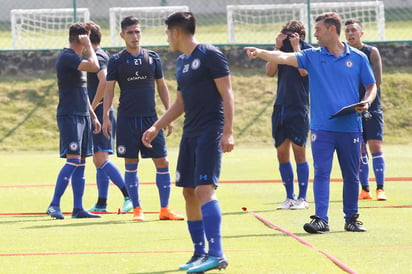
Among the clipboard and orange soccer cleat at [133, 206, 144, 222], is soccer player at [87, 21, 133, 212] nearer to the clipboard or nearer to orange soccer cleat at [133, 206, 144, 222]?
orange soccer cleat at [133, 206, 144, 222]

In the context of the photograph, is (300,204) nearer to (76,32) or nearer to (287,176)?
(287,176)

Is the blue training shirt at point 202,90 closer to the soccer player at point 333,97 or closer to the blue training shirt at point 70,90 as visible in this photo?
the soccer player at point 333,97

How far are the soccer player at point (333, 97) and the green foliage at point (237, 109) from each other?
1425 cm

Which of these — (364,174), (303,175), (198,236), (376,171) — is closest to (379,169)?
(376,171)

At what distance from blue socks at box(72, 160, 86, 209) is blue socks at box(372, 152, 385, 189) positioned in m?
4.01

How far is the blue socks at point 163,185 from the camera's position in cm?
1190

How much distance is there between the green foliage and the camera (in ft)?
82.4

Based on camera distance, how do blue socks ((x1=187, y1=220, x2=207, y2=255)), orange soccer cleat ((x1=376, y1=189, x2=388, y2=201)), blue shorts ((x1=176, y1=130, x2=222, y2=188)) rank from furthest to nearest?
orange soccer cleat ((x1=376, y1=189, x2=388, y2=201)), blue socks ((x1=187, y1=220, x2=207, y2=255)), blue shorts ((x1=176, y1=130, x2=222, y2=188))

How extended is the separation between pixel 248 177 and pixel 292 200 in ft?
15.3

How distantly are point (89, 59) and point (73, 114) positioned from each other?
2.35ft

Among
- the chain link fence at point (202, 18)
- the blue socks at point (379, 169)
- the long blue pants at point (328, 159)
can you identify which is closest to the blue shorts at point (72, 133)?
the long blue pants at point (328, 159)

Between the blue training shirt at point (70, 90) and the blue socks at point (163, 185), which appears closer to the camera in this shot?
the blue socks at point (163, 185)

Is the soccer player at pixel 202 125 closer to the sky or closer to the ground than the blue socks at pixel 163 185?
closer to the sky

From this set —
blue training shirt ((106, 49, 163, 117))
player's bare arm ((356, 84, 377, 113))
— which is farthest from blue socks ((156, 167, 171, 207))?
player's bare arm ((356, 84, 377, 113))
